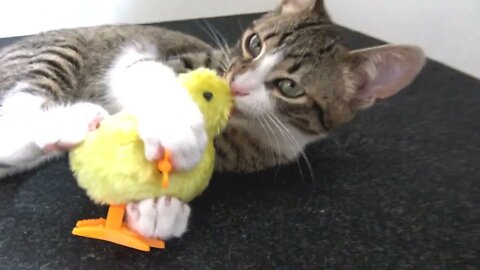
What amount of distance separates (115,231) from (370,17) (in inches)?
63.3

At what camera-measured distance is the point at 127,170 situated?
2.83 ft

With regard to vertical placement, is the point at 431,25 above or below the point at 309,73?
above

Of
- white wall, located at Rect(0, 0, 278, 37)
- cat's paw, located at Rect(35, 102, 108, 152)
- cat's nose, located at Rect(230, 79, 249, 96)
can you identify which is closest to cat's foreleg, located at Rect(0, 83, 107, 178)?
cat's paw, located at Rect(35, 102, 108, 152)

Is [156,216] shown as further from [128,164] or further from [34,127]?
[34,127]

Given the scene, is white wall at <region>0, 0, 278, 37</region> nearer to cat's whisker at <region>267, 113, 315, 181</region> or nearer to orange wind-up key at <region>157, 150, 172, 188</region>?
cat's whisker at <region>267, 113, 315, 181</region>

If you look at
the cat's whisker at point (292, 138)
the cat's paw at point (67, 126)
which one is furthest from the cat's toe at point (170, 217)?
the cat's whisker at point (292, 138)

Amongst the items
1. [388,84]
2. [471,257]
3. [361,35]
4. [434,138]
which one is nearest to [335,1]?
[361,35]

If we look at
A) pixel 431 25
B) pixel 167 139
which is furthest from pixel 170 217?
pixel 431 25

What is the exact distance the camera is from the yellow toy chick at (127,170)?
2.85 feet

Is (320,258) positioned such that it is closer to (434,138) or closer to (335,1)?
(434,138)

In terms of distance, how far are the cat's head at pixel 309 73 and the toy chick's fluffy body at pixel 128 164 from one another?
16cm

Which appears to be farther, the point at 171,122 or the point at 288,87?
the point at 288,87

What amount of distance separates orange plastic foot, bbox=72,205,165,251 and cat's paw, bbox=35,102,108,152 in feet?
0.43

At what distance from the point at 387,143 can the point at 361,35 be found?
2.36ft
